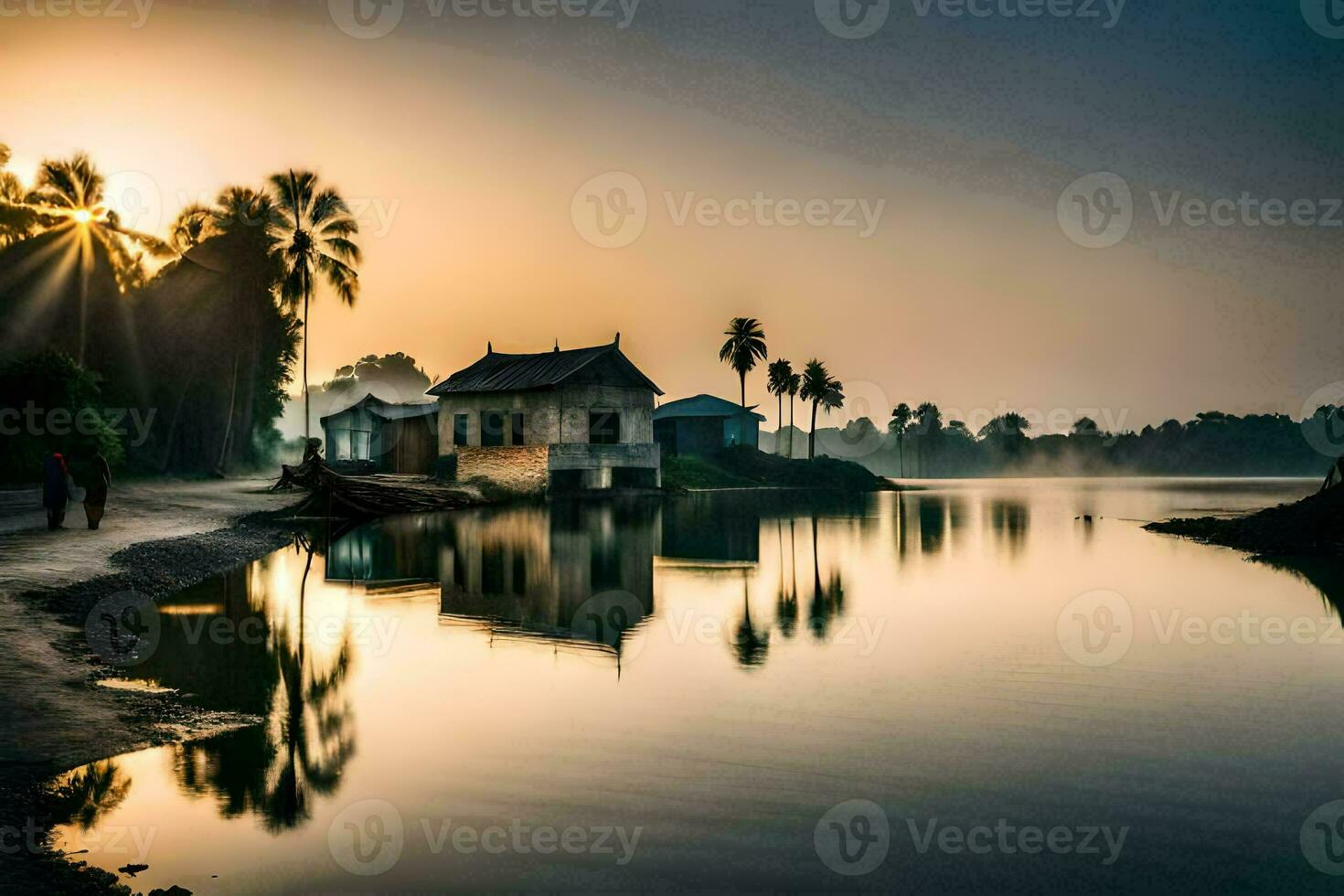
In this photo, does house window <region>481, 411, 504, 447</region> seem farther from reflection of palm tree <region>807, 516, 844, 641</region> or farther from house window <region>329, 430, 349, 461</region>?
reflection of palm tree <region>807, 516, 844, 641</region>

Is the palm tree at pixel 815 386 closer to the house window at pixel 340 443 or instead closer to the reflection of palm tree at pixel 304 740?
the house window at pixel 340 443

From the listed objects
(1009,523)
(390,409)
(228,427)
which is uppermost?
(390,409)

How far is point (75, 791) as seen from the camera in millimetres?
6582

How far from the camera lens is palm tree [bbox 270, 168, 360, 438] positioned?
56281 mm

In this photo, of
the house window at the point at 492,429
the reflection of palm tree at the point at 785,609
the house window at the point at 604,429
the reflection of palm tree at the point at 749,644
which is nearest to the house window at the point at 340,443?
the house window at the point at 492,429

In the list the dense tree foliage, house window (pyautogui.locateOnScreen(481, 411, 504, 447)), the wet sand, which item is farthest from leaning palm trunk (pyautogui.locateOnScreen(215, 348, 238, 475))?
the wet sand

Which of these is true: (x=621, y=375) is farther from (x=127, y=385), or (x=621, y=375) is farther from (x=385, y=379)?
(x=385, y=379)

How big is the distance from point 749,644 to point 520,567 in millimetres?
9016

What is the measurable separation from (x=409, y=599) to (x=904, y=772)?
11144 mm

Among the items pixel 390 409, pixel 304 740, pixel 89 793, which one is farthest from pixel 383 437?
pixel 89 793

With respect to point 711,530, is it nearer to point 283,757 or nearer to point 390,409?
point 283,757

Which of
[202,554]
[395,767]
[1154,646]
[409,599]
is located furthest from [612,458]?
[395,767]

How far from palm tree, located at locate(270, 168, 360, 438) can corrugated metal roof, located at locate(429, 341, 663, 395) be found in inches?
435

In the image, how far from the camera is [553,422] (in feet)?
153
